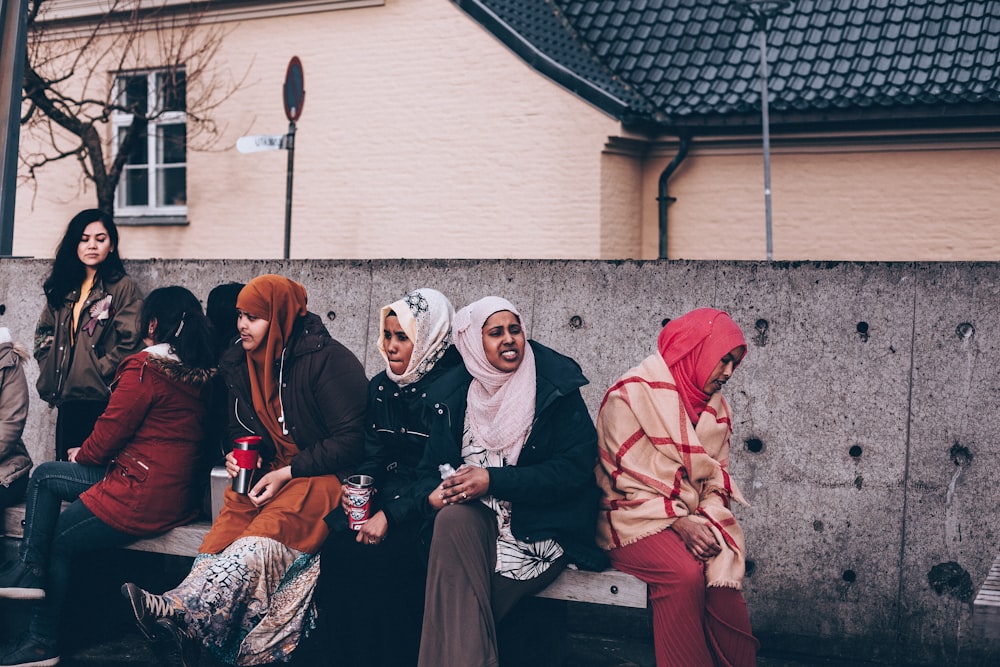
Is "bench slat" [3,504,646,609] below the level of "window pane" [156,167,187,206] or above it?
below

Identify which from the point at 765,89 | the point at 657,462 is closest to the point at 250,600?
the point at 657,462

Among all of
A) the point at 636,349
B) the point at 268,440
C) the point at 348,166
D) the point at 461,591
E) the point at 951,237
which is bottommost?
the point at 461,591

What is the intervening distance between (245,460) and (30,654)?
54.7 inches

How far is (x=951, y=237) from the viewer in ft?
35.1

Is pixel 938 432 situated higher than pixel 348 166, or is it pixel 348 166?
pixel 348 166

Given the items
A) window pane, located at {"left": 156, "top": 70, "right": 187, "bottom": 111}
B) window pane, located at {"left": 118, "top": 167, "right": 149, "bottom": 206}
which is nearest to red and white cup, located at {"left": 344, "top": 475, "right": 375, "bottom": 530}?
window pane, located at {"left": 156, "top": 70, "right": 187, "bottom": 111}

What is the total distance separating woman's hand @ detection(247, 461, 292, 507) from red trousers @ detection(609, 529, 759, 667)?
1.57m

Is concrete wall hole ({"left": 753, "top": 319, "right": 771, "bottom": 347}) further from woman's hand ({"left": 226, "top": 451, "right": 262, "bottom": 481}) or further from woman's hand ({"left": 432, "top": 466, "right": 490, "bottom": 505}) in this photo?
woman's hand ({"left": 226, "top": 451, "right": 262, "bottom": 481})

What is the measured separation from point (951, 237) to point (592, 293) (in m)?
6.16

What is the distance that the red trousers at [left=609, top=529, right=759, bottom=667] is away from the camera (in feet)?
13.5

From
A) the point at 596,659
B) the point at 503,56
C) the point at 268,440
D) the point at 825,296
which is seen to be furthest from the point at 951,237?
the point at 268,440

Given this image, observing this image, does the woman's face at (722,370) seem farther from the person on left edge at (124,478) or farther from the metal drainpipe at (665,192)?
the metal drainpipe at (665,192)

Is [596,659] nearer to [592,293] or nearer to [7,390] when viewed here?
[592,293]

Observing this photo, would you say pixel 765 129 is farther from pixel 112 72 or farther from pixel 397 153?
pixel 112 72
